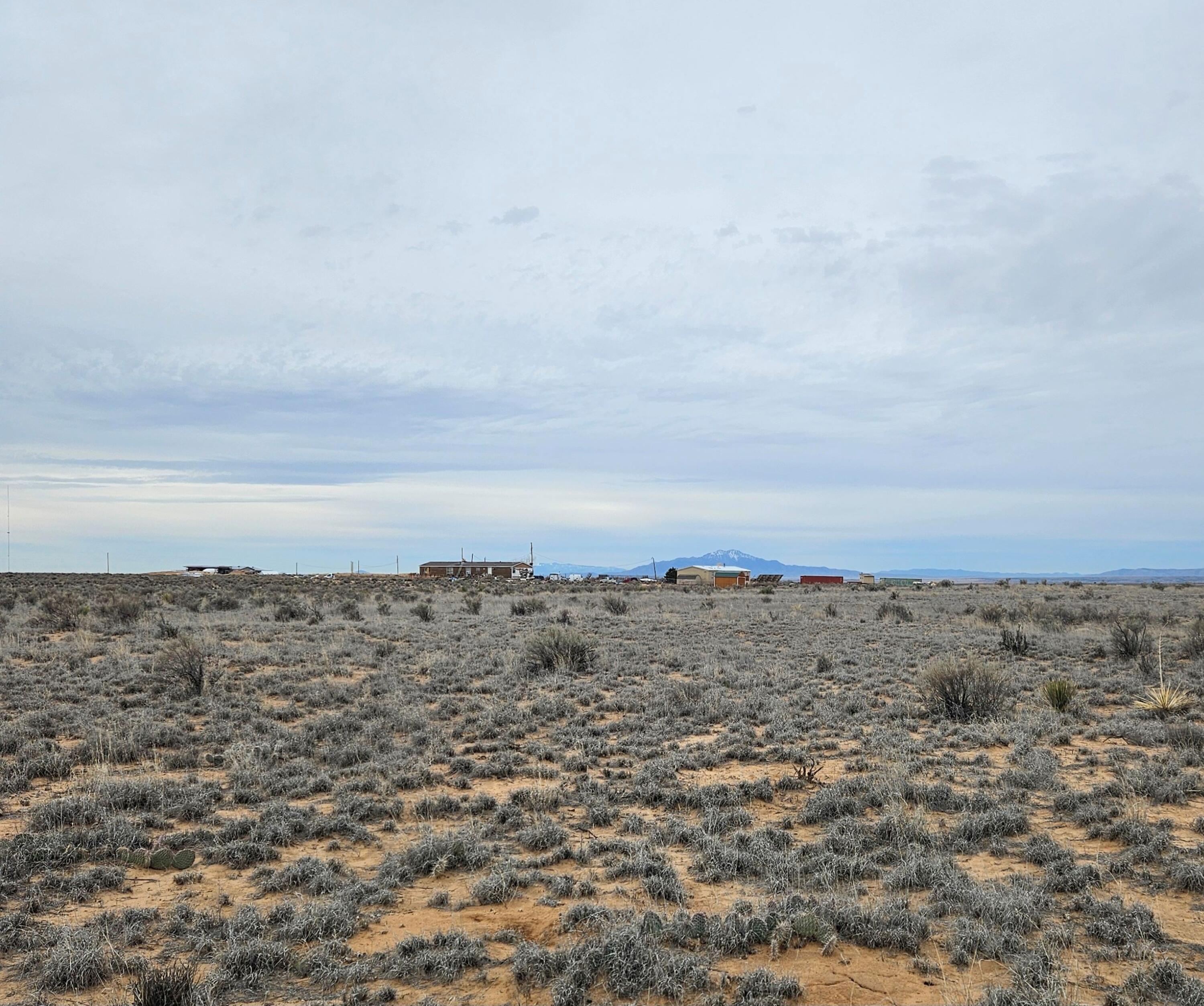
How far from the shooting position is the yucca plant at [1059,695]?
13.2 meters

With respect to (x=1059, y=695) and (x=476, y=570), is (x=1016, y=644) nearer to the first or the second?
(x=1059, y=695)

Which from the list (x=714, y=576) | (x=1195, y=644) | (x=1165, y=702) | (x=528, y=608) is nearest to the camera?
(x=1165, y=702)

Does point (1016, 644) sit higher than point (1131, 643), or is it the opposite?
point (1131, 643)

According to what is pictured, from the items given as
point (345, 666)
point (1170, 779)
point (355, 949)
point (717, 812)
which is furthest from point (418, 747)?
point (1170, 779)

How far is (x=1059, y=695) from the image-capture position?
13328 mm

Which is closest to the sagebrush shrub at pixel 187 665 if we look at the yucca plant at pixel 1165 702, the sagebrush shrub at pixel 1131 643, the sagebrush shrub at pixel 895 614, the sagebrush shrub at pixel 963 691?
the sagebrush shrub at pixel 963 691

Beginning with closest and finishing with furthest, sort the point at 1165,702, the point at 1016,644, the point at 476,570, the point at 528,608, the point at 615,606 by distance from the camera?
the point at 1165,702 < the point at 1016,644 < the point at 528,608 < the point at 615,606 < the point at 476,570

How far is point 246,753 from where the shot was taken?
10.4 m

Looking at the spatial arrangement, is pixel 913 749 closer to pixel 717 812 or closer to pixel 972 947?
pixel 717 812

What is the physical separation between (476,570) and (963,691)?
9062 cm

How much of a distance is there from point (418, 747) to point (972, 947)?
7570mm

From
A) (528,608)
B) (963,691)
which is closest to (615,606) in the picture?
(528,608)

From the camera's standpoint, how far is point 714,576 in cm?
7681

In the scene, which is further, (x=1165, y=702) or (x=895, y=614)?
(x=895, y=614)
